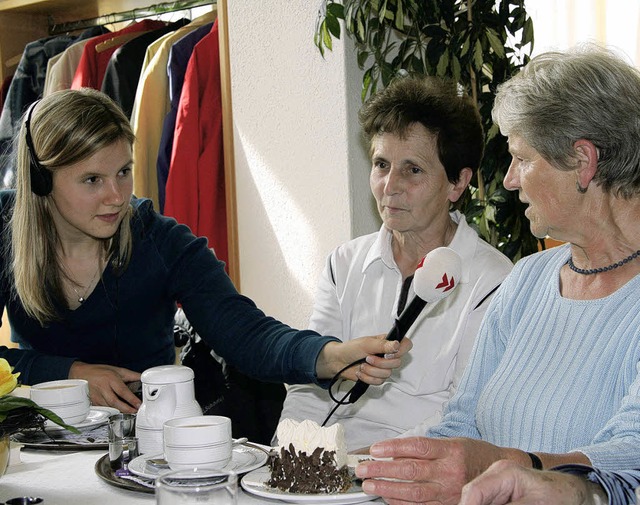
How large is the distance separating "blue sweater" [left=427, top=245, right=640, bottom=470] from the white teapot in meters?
0.45

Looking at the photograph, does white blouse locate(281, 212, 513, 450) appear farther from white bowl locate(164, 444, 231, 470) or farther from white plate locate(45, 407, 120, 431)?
white bowl locate(164, 444, 231, 470)

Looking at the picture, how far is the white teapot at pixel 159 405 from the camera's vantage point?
1382mm

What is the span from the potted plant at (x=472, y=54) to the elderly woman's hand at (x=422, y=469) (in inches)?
53.0

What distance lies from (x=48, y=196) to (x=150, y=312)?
1.13 ft

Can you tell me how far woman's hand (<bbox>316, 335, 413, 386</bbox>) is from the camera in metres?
1.51

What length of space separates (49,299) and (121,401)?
41 cm

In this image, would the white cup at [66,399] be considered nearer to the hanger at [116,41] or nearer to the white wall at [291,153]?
the white wall at [291,153]

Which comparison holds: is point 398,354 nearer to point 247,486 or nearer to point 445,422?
point 445,422

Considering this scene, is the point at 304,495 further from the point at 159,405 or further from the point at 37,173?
the point at 37,173

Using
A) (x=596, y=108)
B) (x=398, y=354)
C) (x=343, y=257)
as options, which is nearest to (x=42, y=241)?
(x=343, y=257)

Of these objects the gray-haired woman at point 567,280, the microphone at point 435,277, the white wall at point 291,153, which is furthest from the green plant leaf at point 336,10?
the microphone at point 435,277

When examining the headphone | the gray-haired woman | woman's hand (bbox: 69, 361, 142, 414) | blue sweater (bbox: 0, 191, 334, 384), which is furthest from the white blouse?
the headphone

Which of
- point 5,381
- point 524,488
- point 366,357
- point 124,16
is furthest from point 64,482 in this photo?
point 124,16

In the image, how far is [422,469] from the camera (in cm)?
120
